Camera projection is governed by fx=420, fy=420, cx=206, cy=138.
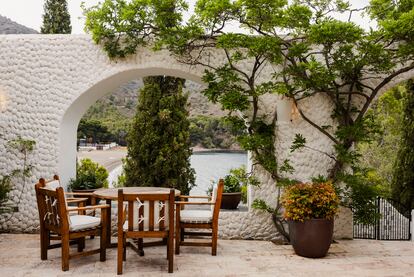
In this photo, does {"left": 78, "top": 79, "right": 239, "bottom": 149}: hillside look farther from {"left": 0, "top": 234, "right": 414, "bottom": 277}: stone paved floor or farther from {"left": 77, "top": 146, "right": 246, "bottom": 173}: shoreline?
{"left": 0, "top": 234, "right": 414, "bottom": 277}: stone paved floor

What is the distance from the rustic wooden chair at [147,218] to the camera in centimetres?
391

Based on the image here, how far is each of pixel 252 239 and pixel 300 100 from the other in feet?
6.39

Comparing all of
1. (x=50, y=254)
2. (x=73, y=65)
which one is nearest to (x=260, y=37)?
(x=73, y=65)

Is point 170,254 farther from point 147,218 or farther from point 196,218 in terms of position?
point 196,218

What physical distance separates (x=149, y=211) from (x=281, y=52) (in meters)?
2.55

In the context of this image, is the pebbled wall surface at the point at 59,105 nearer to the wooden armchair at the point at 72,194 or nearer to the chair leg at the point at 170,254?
the wooden armchair at the point at 72,194

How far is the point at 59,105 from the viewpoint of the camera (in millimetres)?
5695

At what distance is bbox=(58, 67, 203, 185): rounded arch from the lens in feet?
18.7

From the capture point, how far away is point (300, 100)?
219 inches

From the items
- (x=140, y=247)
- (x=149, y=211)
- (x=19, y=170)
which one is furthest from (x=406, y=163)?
(x=19, y=170)

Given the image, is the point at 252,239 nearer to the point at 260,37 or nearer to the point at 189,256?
the point at 189,256

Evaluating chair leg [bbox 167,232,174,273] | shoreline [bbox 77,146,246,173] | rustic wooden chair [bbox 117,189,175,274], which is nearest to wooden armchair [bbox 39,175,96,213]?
rustic wooden chair [bbox 117,189,175,274]

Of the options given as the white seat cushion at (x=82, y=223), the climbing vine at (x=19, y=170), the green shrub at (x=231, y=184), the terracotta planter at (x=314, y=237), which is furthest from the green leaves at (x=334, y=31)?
the climbing vine at (x=19, y=170)

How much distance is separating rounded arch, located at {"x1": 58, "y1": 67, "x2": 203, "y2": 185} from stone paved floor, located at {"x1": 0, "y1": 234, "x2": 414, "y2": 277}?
3.67 ft
